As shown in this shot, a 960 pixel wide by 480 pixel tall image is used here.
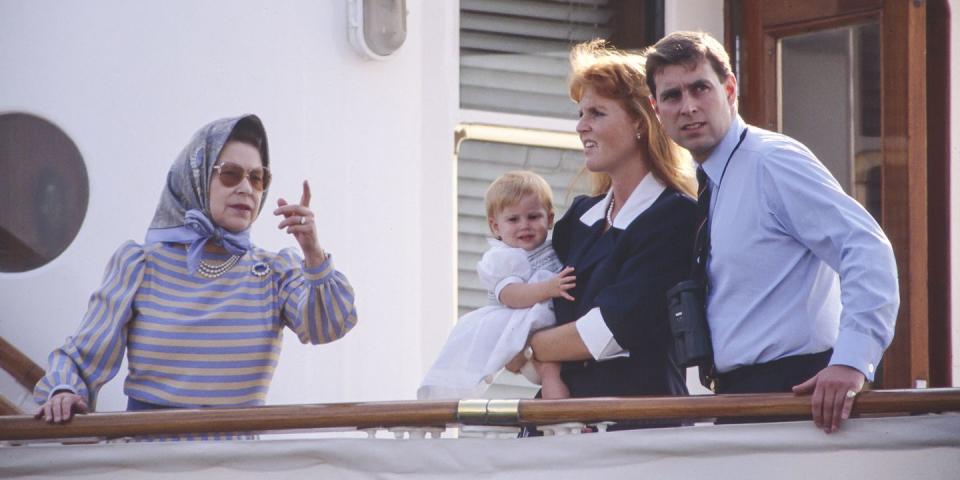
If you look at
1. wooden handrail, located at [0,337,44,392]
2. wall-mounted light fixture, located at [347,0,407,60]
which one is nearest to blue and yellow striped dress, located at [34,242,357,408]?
wooden handrail, located at [0,337,44,392]

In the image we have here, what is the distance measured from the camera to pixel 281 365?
5.45 metres

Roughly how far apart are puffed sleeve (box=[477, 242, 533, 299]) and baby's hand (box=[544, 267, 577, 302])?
0.21 m

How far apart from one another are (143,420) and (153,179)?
5.58ft

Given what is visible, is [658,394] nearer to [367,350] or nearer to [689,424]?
[689,424]

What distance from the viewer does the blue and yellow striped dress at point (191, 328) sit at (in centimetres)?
396

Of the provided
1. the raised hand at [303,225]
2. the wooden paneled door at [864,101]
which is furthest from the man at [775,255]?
the wooden paneled door at [864,101]

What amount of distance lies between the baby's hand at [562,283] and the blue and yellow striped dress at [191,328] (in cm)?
45

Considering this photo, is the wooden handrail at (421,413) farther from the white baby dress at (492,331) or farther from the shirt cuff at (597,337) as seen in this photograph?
the white baby dress at (492,331)

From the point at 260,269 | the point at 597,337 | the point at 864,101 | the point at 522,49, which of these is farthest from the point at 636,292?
the point at 522,49

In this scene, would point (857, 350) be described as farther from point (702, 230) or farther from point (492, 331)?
point (492, 331)

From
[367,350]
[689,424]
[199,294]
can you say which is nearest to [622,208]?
[689,424]

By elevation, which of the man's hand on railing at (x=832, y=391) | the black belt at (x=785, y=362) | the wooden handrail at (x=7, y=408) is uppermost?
the black belt at (x=785, y=362)

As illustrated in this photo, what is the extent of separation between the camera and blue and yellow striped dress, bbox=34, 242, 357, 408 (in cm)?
396

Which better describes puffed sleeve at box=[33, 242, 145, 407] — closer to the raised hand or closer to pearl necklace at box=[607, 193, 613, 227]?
the raised hand
